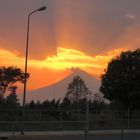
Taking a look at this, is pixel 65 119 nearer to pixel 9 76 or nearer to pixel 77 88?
pixel 9 76

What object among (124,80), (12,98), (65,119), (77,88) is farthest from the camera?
(77,88)

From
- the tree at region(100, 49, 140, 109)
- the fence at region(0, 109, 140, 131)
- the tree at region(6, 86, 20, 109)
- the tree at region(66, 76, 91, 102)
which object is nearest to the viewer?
the fence at region(0, 109, 140, 131)

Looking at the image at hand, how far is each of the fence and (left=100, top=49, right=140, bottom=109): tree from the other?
9.58 m

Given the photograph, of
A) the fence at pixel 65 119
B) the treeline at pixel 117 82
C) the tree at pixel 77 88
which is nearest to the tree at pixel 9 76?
the treeline at pixel 117 82

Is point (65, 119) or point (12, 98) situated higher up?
point (12, 98)

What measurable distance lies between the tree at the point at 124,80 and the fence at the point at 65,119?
31.4ft

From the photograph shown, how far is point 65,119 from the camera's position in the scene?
57594mm

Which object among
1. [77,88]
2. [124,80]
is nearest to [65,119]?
[124,80]

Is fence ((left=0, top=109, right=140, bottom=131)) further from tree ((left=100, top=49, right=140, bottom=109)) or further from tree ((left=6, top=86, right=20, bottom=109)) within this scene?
tree ((left=100, top=49, right=140, bottom=109))

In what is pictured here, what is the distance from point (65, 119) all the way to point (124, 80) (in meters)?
17.8

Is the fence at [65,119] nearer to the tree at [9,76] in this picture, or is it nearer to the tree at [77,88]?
the tree at [9,76]

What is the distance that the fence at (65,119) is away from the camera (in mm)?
51219

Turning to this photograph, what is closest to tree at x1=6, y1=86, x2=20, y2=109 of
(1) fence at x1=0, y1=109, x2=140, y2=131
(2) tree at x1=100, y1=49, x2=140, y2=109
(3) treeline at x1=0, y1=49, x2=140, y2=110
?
(3) treeline at x1=0, y1=49, x2=140, y2=110

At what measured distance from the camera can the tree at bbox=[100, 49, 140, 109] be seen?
238ft
